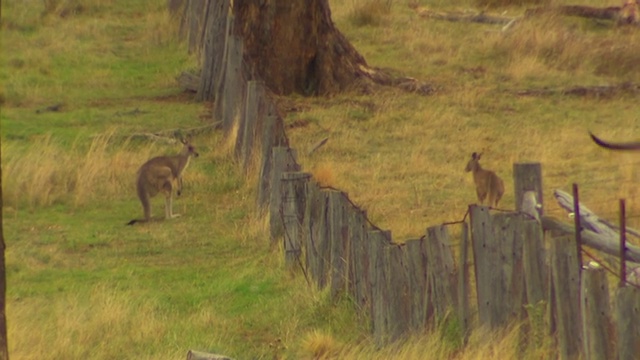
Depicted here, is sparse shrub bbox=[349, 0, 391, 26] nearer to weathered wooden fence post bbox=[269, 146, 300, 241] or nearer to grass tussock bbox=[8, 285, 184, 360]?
weathered wooden fence post bbox=[269, 146, 300, 241]

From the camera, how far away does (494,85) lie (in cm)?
1853

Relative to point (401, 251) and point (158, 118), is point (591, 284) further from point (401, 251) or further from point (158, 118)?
point (158, 118)

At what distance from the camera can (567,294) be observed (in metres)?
6.67

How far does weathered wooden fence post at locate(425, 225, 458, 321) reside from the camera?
757cm

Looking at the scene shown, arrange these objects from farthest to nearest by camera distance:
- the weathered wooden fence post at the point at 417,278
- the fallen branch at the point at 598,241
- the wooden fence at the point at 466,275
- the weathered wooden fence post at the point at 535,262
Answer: the weathered wooden fence post at the point at 417,278 → the fallen branch at the point at 598,241 → the weathered wooden fence post at the point at 535,262 → the wooden fence at the point at 466,275

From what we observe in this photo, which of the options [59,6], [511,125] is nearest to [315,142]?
[511,125]

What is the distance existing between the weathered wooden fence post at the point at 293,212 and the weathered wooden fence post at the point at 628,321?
14.0 feet

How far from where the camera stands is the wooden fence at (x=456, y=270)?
6406mm

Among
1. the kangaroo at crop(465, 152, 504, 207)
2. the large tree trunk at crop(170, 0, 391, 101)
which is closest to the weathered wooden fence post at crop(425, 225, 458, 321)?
the kangaroo at crop(465, 152, 504, 207)

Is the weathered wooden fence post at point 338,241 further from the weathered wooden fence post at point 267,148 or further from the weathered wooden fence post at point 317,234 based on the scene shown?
the weathered wooden fence post at point 267,148

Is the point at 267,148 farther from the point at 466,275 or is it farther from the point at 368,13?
the point at 368,13

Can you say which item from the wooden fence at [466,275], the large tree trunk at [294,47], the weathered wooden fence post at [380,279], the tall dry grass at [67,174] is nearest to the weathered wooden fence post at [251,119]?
the tall dry grass at [67,174]

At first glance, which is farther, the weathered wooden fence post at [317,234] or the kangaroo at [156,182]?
the kangaroo at [156,182]

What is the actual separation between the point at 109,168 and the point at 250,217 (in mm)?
2550
